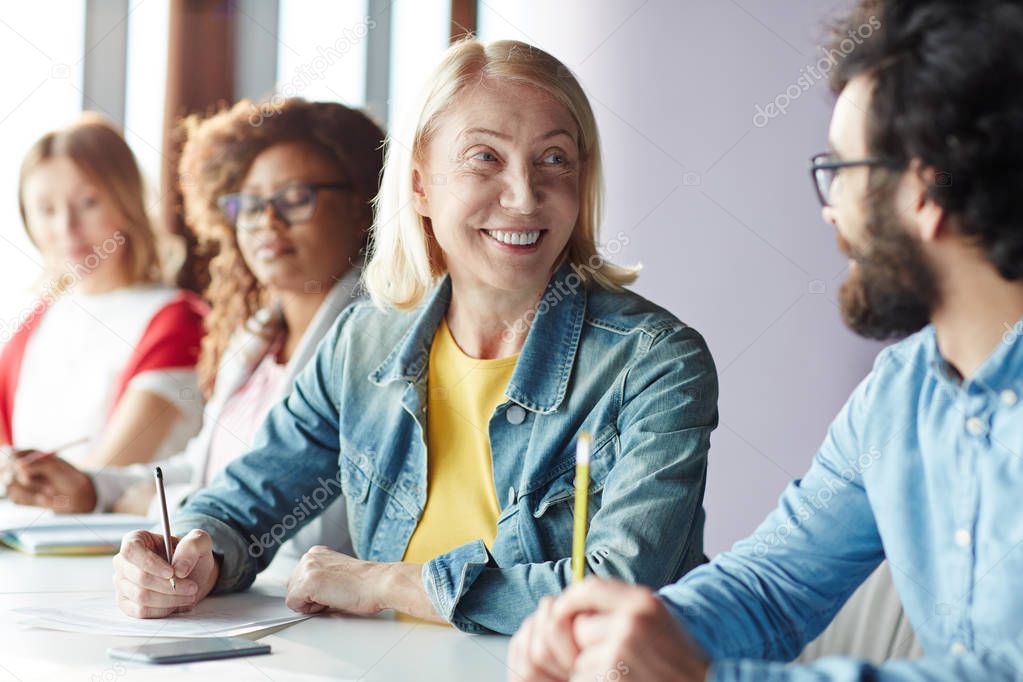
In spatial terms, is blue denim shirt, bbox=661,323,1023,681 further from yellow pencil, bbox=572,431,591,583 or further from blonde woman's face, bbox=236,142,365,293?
blonde woman's face, bbox=236,142,365,293

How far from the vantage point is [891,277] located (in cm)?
106

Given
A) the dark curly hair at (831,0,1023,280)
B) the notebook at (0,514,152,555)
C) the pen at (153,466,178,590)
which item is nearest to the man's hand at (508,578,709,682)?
the dark curly hair at (831,0,1023,280)

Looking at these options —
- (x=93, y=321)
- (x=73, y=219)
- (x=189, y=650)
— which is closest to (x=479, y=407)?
(x=189, y=650)

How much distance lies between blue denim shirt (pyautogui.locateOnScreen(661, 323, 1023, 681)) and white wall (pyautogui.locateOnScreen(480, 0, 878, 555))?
1.49 meters

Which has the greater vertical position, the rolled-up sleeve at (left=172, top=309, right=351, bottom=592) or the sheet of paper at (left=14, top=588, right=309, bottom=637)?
the rolled-up sleeve at (left=172, top=309, right=351, bottom=592)

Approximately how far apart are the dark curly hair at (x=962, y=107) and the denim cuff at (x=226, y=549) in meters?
0.97

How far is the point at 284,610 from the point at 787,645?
614 mm

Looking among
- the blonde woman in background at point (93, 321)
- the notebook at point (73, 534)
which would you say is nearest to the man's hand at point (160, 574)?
the notebook at point (73, 534)

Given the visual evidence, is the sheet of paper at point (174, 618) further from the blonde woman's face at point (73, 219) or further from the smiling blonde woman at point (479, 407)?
the blonde woman's face at point (73, 219)

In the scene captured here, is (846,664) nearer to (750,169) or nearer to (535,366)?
(535,366)

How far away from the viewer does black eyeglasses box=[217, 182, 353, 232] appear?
2354mm

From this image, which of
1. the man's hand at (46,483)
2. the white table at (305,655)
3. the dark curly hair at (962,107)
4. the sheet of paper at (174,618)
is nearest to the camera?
the dark curly hair at (962,107)

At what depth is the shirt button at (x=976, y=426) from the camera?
1.05m

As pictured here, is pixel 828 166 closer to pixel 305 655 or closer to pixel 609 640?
pixel 609 640
